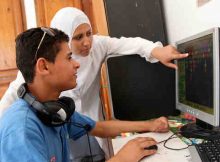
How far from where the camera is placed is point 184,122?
1.36m

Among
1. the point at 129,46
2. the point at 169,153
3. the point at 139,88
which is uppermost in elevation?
the point at 129,46

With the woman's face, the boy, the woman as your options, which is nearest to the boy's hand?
the boy

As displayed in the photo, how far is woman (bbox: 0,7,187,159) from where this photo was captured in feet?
4.25

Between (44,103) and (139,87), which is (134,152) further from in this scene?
(139,87)

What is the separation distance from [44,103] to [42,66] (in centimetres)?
13

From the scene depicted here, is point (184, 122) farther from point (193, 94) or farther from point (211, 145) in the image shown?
point (211, 145)

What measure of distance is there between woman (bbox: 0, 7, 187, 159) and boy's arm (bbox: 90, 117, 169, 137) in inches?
10.5

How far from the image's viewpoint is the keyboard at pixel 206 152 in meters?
0.83

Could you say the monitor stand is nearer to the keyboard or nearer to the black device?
the keyboard

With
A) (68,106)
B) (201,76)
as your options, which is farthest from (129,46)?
(68,106)

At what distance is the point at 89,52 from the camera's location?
1465 mm

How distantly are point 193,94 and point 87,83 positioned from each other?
2.01ft

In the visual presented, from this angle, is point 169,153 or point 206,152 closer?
point 206,152

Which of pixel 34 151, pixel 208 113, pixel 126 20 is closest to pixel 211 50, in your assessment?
pixel 208 113
